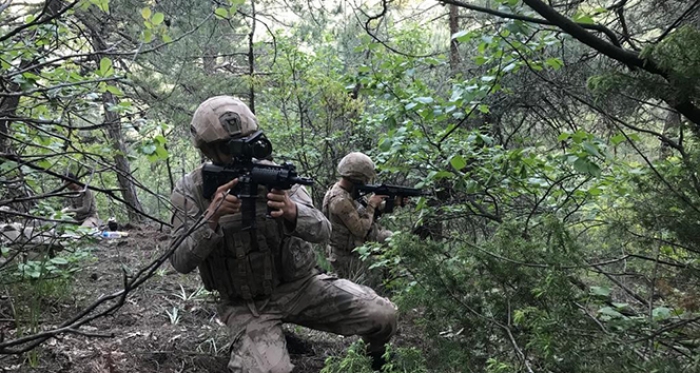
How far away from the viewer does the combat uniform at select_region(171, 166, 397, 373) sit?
3350 mm

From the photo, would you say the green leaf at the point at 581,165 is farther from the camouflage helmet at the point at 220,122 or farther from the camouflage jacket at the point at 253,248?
the camouflage helmet at the point at 220,122

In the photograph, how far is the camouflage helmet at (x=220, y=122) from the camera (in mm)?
3299

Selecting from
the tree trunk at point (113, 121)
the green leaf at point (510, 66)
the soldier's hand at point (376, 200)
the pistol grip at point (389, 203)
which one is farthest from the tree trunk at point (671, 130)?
the soldier's hand at point (376, 200)

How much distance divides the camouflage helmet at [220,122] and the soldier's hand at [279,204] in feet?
1.53

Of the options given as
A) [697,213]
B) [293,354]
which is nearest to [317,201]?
[293,354]

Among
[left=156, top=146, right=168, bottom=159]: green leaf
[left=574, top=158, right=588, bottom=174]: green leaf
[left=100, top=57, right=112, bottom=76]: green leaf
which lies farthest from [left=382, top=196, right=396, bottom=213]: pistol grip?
[left=100, top=57, right=112, bottom=76]: green leaf

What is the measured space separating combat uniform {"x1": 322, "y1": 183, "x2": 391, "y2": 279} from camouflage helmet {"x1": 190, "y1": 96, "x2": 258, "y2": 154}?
249 centimetres

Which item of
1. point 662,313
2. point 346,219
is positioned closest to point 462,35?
point 662,313

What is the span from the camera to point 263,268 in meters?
3.49

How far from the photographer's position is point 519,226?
2.70 metres

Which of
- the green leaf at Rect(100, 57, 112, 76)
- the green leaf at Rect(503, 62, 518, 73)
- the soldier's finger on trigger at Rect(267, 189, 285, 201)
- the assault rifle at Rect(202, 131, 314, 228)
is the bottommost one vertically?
the soldier's finger on trigger at Rect(267, 189, 285, 201)

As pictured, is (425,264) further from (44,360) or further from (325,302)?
(44,360)

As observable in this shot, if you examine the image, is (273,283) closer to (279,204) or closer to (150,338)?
(279,204)

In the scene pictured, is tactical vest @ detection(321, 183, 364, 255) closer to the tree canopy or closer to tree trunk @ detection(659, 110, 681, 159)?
the tree canopy
